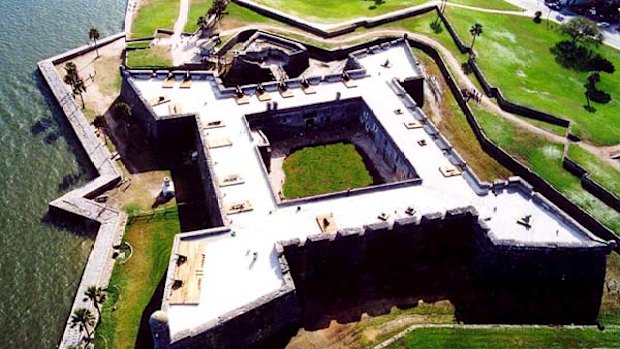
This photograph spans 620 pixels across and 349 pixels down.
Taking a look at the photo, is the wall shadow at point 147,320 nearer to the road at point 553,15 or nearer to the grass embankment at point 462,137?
the grass embankment at point 462,137

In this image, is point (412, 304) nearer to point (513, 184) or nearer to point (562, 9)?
point (513, 184)

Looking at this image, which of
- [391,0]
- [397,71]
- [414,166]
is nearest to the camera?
[414,166]

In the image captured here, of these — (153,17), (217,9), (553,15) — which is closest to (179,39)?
(217,9)

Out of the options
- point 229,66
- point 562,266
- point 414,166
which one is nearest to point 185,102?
point 229,66

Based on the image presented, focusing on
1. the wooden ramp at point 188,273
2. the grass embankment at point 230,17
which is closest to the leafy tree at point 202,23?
the grass embankment at point 230,17

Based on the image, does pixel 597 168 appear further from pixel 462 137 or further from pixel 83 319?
pixel 83 319

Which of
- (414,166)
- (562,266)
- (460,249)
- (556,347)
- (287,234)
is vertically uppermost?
(414,166)
